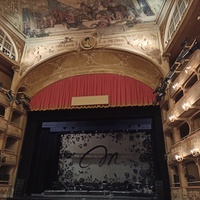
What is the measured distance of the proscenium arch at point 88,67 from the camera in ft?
30.5

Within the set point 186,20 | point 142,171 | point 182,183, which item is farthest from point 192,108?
point 142,171

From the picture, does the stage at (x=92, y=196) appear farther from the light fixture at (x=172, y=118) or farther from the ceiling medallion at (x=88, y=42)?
the ceiling medallion at (x=88, y=42)

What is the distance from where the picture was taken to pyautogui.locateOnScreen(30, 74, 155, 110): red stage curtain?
8477mm

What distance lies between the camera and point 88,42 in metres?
9.69

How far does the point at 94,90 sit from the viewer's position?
29.9 feet

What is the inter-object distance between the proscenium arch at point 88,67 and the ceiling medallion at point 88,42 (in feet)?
0.94

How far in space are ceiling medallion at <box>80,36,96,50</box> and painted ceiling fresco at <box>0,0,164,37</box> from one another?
665 millimetres

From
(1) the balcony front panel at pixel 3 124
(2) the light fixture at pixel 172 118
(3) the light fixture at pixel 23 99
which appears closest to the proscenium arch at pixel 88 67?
(3) the light fixture at pixel 23 99

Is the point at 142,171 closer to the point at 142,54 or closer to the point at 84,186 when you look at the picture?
the point at 84,186

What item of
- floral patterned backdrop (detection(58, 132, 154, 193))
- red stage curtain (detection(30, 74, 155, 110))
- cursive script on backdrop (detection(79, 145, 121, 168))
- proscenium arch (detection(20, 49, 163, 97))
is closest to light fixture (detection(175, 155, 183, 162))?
red stage curtain (detection(30, 74, 155, 110))

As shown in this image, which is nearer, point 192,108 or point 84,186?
point 192,108

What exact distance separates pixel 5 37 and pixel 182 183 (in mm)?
9795

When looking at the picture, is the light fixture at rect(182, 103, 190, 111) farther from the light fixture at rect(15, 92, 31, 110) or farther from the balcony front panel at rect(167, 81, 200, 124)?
the light fixture at rect(15, 92, 31, 110)

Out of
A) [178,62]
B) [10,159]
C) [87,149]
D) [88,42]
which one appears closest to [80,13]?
[88,42]
